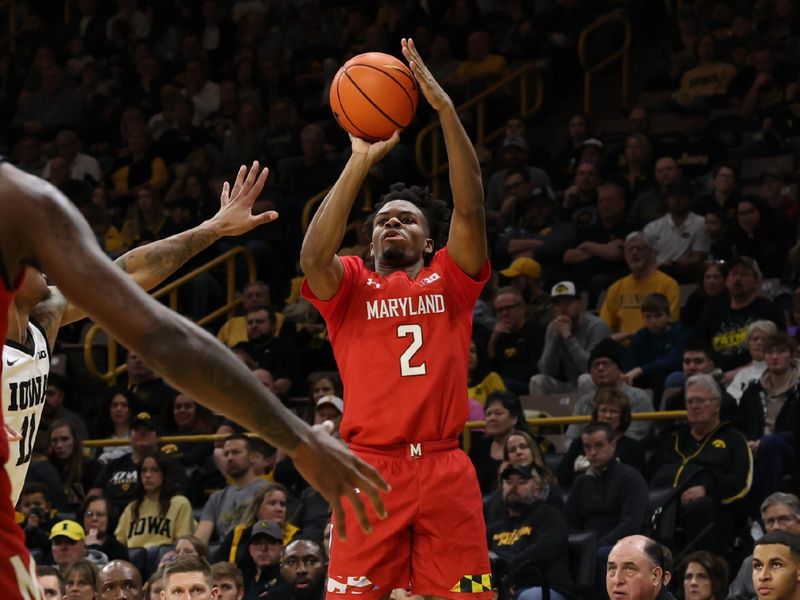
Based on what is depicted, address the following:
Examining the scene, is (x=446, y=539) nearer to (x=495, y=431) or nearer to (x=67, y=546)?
(x=495, y=431)

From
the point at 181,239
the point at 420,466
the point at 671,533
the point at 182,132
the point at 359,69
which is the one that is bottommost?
the point at 671,533

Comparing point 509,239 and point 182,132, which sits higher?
point 182,132

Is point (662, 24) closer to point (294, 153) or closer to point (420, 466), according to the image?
point (294, 153)

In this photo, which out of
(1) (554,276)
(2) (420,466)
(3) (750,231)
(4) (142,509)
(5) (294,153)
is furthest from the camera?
(5) (294,153)

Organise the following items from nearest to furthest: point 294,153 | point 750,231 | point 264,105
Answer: point 750,231 → point 294,153 → point 264,105

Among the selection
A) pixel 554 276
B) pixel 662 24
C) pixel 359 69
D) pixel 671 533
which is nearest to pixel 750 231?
pixel 554 276

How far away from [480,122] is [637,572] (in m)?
8.73

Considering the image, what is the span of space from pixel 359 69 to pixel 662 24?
1085 centimetres

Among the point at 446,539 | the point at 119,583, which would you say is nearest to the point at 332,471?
the point at 446,539

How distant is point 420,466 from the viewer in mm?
5875

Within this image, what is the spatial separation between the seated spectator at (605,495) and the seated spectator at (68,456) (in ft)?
14.1

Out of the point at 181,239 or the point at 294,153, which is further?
the point at 294,153

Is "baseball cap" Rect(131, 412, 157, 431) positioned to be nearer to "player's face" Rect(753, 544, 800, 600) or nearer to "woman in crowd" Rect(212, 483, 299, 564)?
"woman in crowd" Rect(212, 483, 299, 564)

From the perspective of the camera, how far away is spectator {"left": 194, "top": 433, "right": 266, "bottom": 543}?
1070 cm
